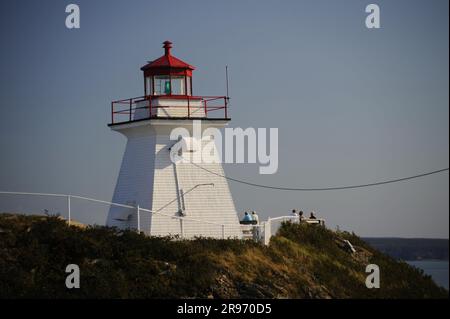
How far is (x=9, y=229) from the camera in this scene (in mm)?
29000

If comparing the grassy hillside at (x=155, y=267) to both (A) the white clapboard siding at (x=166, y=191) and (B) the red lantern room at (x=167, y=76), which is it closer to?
(A) the white clapboard siding at (x=166, y=191)

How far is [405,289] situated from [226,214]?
680 cm

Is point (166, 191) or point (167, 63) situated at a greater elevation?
point (167, 63)

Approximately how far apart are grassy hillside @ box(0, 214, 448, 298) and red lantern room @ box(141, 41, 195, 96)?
193 inches

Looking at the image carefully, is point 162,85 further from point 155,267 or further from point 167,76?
point 155,267

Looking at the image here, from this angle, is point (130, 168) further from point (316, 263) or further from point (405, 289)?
point (405, 289)

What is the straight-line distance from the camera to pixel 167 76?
3328cm

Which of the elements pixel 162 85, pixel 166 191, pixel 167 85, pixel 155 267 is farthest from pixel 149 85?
pixel 155 267

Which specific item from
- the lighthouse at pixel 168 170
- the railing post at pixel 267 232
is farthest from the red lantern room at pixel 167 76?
the railing post at pixel 267 232

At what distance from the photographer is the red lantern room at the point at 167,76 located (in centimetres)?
3312

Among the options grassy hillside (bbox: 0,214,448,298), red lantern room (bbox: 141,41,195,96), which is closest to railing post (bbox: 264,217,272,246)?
grassy hillside (bbox: 0,214,448,298)

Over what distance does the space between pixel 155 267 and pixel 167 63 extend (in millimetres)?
7054

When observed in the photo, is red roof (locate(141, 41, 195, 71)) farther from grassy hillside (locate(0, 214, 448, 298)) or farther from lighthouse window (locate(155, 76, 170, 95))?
grassy hillside (locate(0, 214, 448, 298))

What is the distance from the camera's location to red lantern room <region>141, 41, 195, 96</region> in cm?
3312
